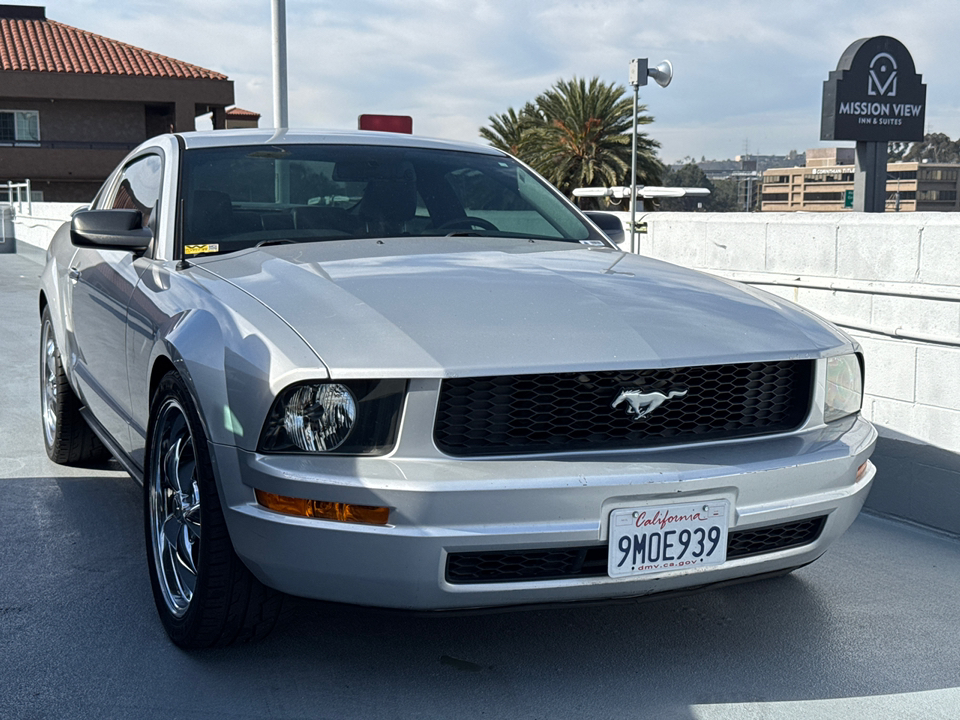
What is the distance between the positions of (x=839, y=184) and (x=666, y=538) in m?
127

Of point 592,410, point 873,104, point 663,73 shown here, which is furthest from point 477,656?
point 873,104

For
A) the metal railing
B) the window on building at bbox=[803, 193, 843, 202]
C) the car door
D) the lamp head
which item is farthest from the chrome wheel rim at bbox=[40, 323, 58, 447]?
the window on building at bbox=[803, 193, 843, 202]

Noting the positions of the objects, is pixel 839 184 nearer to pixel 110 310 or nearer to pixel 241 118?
pixel 241 118

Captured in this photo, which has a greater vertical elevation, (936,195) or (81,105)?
(81,105)

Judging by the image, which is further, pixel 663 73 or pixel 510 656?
pixel 663 73

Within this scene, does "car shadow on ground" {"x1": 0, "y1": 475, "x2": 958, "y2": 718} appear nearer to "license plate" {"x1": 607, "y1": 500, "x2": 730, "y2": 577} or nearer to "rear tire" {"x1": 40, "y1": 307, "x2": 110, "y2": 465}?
"license plate" {"x1": 607, "y1": 500, "x2": 730, "y2": 577}

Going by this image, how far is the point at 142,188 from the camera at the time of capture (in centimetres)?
440

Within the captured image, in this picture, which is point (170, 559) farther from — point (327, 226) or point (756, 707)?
point (756, 707)

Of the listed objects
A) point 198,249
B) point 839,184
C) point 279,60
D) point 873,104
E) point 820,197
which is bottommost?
point 198,249

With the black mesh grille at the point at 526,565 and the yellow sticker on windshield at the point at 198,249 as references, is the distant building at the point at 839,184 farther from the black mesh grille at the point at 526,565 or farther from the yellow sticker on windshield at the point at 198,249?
the black mesh grille at the point at 526,565

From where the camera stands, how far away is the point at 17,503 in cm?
468

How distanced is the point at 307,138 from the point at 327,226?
0.58 metres

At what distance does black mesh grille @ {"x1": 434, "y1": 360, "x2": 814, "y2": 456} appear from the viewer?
267 centimetres

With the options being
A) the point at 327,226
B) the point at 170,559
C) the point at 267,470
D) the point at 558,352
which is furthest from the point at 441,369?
the point at 327,226
